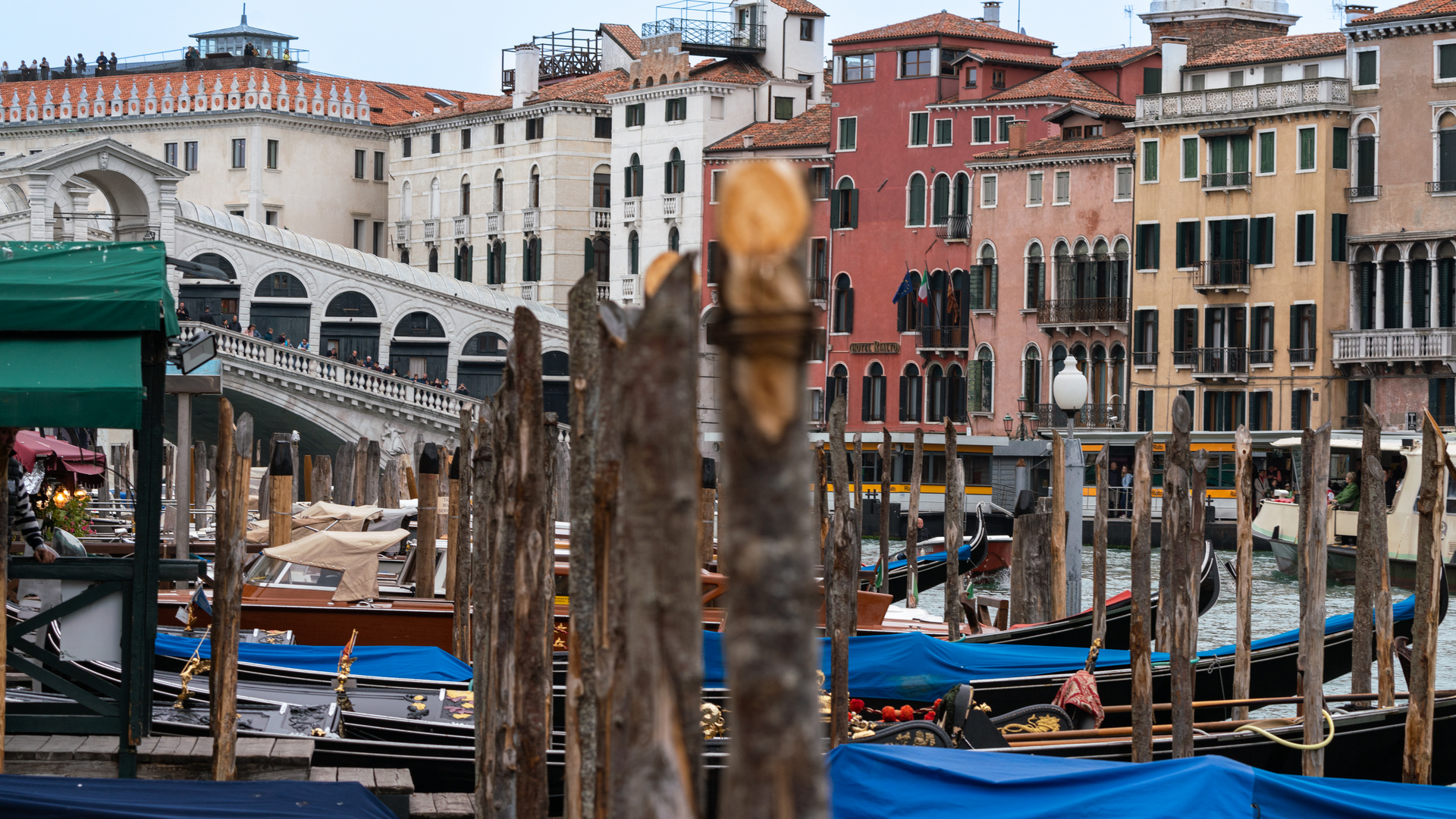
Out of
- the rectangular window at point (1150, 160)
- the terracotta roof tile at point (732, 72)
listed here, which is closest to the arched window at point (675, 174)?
the terracotta roof tile at point (732, 72)

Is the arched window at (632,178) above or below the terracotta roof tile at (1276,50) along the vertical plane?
below

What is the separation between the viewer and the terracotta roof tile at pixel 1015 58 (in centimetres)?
3472

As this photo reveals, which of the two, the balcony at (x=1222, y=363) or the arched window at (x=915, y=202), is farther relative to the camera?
the arched window at (x=915, y=202)

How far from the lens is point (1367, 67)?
95.5ft

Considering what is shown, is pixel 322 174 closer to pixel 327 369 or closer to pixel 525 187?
pixel 525 187

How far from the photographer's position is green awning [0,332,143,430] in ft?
18.3

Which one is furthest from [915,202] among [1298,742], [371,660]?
[1298,742]

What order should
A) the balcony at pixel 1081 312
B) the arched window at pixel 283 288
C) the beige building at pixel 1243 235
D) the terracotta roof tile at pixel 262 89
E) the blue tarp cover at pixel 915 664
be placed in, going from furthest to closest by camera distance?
the terracotta roof tile at pixel 262 89 → the arched window at pixel 283 288 → the balcony at pixel 1081 312 → the beige building at pixel 1243 235 → the blue tarp cover at pixel 915 664

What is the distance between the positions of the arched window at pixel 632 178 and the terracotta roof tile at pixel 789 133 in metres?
1.94

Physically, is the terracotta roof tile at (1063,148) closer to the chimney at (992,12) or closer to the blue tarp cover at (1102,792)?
the chimney at (992,12)

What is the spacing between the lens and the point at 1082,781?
19.3 feet

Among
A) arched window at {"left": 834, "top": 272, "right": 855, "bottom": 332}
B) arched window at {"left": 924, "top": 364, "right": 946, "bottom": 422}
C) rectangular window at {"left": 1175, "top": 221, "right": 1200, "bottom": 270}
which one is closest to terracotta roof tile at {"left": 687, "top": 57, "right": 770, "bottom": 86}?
arched window at {"left": 834, "top": 272, "right": 855, "bottom": 332}

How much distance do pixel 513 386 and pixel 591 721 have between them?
1157mm

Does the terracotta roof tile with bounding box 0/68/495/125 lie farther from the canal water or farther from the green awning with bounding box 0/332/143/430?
the green awning with bounding box 0/332/143/430
